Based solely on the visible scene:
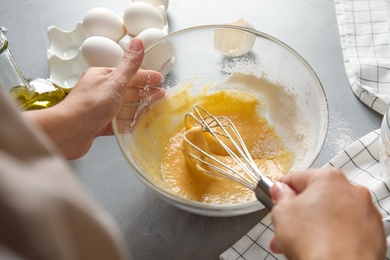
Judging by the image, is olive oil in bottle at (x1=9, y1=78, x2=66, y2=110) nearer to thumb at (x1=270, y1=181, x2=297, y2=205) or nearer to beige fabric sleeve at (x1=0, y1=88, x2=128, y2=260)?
thumb at (x1=270, y1=181, x2=297, y2=205)

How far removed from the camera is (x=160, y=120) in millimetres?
906

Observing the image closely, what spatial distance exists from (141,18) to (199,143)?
0.31m

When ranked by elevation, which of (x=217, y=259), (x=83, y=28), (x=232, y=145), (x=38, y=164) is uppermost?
(x=38, y=164)

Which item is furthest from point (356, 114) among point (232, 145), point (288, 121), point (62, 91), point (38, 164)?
point (38, 164)

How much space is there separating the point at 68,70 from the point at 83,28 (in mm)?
94

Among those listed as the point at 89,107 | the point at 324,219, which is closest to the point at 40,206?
the point at 324,219

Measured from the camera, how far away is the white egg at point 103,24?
98 cm

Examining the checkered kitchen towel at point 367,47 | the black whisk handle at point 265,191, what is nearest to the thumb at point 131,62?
the black whisk handle at point 265,191

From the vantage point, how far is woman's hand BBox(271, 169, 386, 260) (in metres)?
0.52

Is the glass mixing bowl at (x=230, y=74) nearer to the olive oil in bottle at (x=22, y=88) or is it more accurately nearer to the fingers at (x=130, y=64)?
the fingers at (x=130, y=64)

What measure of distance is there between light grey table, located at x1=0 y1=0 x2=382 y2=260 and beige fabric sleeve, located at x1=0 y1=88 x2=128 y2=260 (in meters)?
0.51

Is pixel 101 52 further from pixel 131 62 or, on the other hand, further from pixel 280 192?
pixel 280 192

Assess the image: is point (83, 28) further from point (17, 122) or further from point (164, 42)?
point (17, 122)

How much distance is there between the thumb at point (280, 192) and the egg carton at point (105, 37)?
462 millimetres
